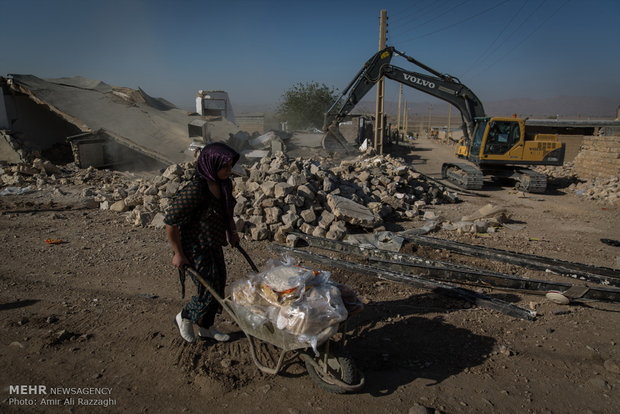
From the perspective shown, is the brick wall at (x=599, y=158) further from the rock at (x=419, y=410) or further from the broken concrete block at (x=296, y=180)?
the rock at (x=419, y=410)

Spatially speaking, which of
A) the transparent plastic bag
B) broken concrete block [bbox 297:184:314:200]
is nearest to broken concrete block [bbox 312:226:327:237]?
broken concrete block [bbox 297:184:314:200]

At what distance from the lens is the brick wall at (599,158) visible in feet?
39.7

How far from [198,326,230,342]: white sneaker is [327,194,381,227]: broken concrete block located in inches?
145

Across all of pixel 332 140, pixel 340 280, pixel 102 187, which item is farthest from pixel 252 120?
pixel 340 280

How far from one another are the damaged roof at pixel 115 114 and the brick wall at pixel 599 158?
13994 millimetres

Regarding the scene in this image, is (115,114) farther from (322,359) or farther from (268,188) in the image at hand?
(322,359)

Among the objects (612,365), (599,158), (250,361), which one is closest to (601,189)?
(599,158)

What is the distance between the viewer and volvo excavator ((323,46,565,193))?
12000 mm

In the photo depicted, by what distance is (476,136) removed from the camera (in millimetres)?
12680

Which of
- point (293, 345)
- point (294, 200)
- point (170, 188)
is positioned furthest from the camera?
point (170, 188)

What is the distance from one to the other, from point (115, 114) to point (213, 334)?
14.5 m

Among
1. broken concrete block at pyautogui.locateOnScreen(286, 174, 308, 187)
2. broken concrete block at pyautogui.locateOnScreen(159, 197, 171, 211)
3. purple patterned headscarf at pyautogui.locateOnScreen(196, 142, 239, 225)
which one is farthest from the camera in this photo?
broken concrete block at pyautogui.locateOnScreen(159, 197, 171, 211)

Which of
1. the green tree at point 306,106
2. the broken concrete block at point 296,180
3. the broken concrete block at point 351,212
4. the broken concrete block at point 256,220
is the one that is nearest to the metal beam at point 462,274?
the broken concrete block at point 351,212

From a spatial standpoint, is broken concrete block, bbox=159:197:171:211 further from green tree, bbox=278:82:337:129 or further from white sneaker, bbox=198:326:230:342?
green tree, bbox=278:82:337:129
